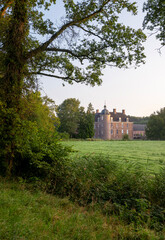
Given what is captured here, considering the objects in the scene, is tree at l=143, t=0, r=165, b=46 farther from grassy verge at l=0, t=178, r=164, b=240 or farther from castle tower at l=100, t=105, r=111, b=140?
castle tower at l=100, t=105, r=111, b=140

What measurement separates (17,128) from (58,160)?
75.9 inches

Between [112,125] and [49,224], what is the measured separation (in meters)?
81.2

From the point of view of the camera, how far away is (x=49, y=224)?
388 centimetres

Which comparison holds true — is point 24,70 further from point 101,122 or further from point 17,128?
point 101,122

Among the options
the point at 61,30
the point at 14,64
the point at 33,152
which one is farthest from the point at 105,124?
the point at 33,152

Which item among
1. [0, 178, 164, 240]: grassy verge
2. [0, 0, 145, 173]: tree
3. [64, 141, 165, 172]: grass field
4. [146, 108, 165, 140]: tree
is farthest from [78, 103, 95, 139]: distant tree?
[0, 178, 164, 240]: grassy verge

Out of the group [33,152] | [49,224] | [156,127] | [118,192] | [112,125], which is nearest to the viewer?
[49,224]

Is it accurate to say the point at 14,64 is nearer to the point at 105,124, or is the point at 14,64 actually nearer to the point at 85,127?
the point at 85,127

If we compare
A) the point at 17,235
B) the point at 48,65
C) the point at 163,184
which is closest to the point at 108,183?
the point at 163,184

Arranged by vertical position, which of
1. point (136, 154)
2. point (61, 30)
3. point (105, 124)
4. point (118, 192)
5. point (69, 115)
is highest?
point (69, 115)

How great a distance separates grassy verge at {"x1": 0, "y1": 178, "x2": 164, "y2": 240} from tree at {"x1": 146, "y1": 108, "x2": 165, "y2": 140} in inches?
2839

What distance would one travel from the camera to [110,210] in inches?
231

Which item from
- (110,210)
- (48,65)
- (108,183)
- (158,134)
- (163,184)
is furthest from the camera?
(158,134)

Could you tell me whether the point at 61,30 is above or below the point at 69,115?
below
